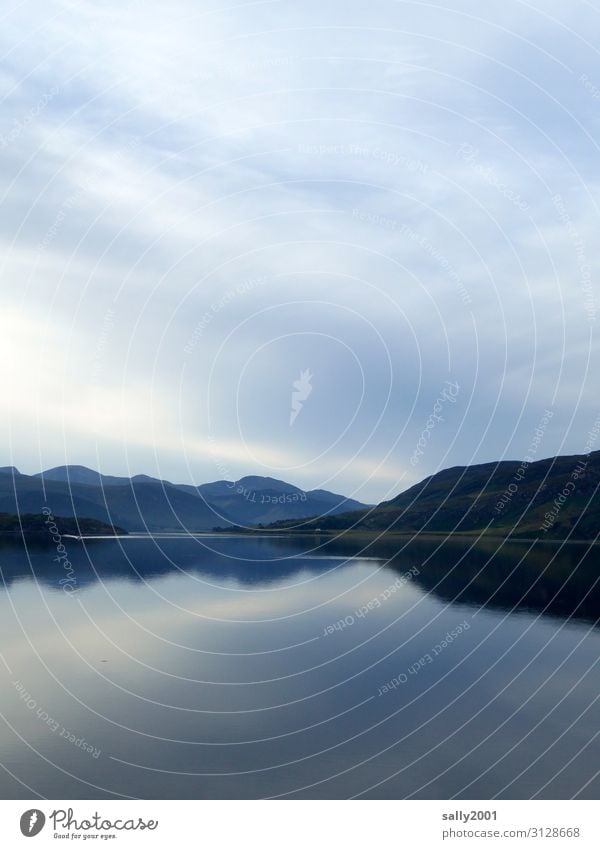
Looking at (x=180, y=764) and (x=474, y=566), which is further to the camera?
(x=474, y=566)

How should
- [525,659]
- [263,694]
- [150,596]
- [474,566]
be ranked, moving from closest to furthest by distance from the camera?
1. [263,694]
2. [525,659]
3. [150,596]
4. [474,566]

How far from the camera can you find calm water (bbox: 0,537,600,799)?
31.6 meters

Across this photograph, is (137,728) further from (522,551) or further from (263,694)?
(522,551)

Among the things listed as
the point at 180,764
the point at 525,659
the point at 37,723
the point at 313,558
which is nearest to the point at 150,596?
the point at 525,659

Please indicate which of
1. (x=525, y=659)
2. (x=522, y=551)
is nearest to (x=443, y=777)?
(x=525, y=659)

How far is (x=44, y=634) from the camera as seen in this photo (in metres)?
66.1

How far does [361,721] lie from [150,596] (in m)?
59.9

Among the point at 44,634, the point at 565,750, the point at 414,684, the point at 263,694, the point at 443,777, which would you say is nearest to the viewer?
the point at 443,777

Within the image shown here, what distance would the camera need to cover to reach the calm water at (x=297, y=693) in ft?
104

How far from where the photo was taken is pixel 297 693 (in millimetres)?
46844

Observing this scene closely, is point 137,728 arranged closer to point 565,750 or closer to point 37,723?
point 37,723

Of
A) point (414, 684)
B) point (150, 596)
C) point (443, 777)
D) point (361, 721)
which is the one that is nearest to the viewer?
point (443, 777)

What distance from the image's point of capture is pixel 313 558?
587 feet

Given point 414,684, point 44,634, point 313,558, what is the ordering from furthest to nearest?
point 313,558 < point 44,634 < point 414,684
